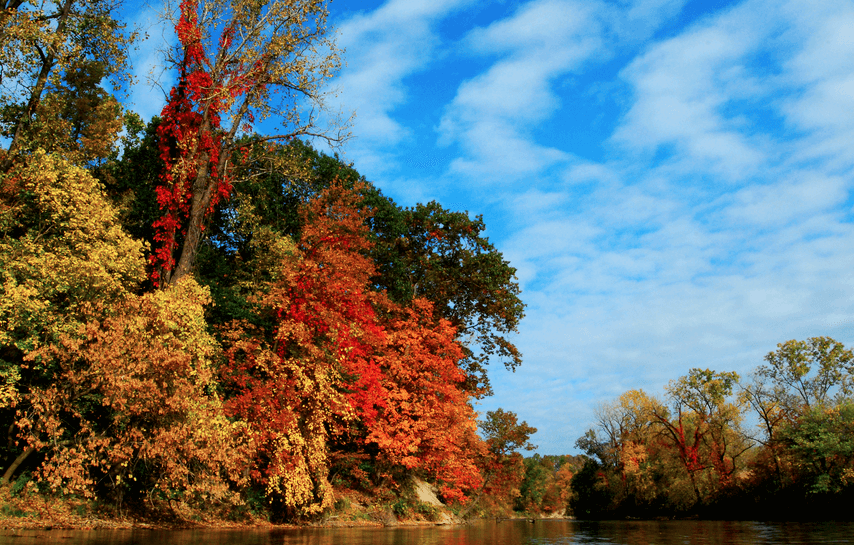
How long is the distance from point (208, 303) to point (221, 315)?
3303mm

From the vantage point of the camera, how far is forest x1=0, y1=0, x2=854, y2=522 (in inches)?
665

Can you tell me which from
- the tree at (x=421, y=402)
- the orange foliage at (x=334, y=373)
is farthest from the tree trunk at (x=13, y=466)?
the tree at (x=421, y=402)

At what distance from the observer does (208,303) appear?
23.5 meters

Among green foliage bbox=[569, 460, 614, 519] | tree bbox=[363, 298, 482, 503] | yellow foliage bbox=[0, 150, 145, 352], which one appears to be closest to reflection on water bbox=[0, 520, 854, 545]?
yellow foliage bbox=[0, 150, 145, 352]

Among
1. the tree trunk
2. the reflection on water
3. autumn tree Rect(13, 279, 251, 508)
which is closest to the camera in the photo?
the reflection on water

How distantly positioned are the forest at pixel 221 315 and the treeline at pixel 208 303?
119mm

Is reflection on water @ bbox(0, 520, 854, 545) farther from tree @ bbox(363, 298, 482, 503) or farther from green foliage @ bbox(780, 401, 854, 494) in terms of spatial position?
green foliage @ bbox(780, 401, 854, 494)

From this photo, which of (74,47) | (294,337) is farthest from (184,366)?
(74,47)

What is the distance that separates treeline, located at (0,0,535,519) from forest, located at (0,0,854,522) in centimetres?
12

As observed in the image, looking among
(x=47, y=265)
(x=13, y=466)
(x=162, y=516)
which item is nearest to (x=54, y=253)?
(x=47, y=265)

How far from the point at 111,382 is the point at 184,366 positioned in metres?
2.00

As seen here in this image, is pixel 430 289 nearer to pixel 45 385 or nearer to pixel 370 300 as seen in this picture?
pixel 370 300

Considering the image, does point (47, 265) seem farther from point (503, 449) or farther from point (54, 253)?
point (503, 449)

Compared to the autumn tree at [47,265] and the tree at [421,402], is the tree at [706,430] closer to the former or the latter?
the tree at [421,402]
